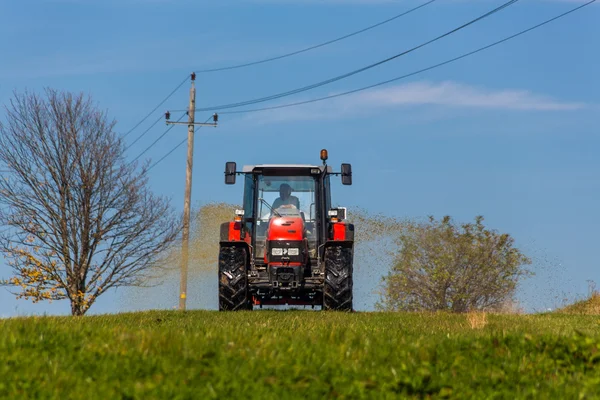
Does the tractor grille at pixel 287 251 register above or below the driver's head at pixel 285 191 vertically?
below

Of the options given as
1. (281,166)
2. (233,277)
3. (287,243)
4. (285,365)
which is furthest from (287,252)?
(285,365)

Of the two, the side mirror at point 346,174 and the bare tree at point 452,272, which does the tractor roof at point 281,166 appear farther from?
the bare tree at point 452,272

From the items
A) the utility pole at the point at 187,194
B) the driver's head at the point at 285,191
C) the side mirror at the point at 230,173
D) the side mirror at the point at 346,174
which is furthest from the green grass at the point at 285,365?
the utility pole at the point at 187,194

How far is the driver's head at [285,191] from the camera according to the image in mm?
18641

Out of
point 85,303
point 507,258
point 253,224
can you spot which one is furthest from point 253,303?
point 507,258

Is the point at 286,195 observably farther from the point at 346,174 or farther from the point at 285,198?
the point at 346,174

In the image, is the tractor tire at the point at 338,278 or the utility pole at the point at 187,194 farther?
the utility pole at the point at 187,194

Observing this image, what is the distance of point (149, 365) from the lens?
655cm

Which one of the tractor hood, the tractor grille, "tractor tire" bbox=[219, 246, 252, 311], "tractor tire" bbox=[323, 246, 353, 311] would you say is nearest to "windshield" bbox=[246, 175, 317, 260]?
the tractor hood

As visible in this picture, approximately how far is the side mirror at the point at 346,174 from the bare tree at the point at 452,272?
15675 millimetres

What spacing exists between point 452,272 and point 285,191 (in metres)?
16.4

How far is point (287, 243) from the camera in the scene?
17828 millimetres

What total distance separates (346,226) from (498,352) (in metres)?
11.0

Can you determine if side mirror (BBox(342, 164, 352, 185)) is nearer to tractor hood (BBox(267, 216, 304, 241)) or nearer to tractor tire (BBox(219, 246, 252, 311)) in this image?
tractor hood (BBox(267, 216, 304, 241))
